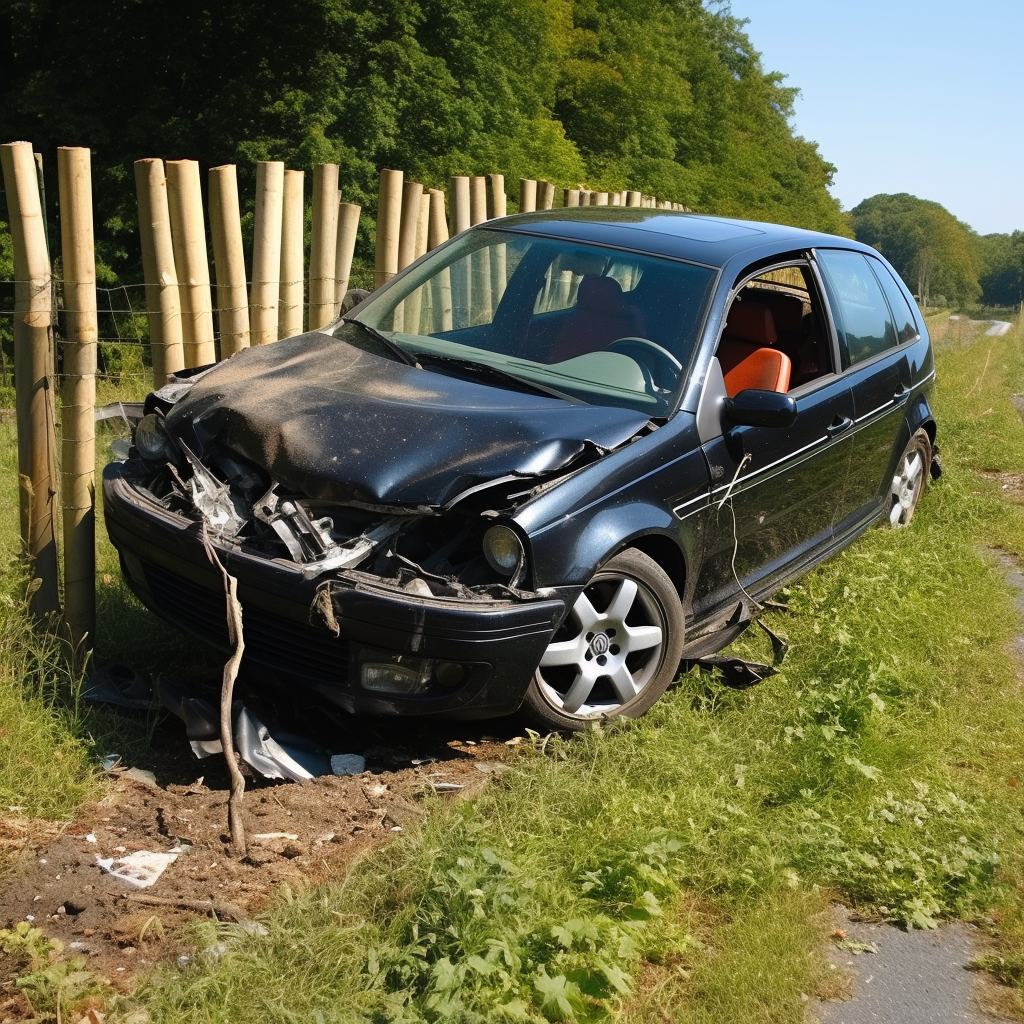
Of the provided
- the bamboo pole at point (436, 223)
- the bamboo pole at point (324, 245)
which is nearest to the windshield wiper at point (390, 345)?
the bamboo pole at point (324, 245)

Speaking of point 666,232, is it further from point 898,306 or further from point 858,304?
point 898,306

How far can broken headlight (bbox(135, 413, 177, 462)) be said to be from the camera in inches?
183

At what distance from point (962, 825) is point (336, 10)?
19099 millimetres

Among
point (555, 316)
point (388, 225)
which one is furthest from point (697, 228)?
point (388, 225)

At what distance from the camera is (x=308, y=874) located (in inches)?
140

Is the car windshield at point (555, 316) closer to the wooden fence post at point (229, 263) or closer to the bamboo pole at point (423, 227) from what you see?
the wooden fence post at point (229, 263)

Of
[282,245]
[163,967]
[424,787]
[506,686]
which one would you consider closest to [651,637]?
[506,686]

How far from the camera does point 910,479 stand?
24.1 ft

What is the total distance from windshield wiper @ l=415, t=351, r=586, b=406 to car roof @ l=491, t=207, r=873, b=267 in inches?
38.8

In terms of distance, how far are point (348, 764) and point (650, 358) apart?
207 centimetres

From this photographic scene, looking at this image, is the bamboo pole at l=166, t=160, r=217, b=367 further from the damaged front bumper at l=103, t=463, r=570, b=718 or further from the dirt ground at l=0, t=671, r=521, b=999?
the dirt ground at l=0, t=671, r=521, b=999

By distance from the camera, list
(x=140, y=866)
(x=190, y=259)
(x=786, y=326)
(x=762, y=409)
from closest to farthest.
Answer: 1. (x=140, y=866)
2. (x=762, y=409)
3. (x=190, y=259)
4. (x=786, y=326)

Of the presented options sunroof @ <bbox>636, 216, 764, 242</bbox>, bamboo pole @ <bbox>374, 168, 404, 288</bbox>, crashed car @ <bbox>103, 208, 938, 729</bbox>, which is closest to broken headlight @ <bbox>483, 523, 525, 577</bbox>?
crashed car @ <bbox>103, 208, 938, 729</bbox>

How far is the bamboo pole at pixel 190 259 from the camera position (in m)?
5.70
